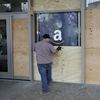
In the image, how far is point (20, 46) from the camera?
37.9 feet

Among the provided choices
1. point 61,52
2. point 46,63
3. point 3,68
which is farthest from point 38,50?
point 3,68

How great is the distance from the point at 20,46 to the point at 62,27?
1615 millimetres

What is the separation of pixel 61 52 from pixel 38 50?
4.91 feet

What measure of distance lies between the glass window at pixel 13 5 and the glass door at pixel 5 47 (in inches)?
12.4

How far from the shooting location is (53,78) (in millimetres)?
11297

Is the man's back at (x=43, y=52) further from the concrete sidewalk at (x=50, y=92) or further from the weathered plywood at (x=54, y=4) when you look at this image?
the weathered plywood at (x=54, y=4)

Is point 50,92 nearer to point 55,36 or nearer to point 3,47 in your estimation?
point 55,36

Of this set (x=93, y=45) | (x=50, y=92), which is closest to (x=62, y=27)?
(x=93, y=45)

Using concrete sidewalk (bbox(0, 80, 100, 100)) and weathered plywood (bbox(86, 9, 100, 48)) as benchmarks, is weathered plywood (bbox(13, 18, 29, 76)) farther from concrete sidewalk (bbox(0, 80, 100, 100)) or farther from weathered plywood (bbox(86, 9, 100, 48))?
weathered plywood (bbox(86, 9, 100, 48))

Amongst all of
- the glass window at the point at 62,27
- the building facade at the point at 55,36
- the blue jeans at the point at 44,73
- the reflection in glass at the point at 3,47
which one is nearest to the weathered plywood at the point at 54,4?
the building facade at the point at 55,36

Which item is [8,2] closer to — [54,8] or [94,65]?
[54,8]

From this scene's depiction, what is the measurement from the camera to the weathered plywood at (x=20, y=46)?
11.5m

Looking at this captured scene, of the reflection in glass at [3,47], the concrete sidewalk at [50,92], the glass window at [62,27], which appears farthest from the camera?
the reflection in glass at [3,47]

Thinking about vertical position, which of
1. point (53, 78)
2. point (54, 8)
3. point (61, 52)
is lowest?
point (53, 78)
